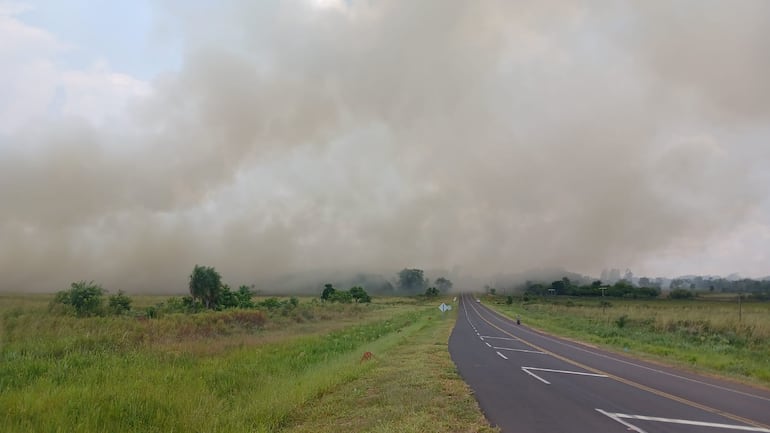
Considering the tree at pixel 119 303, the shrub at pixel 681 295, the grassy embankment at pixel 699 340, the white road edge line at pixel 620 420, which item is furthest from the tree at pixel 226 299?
the shrub at pixel 681 295

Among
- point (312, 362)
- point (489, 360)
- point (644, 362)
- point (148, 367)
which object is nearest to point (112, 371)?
point (148, 367)

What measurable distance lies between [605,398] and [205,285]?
50697 mm

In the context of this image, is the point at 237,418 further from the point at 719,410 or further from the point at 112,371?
the point at 719,410

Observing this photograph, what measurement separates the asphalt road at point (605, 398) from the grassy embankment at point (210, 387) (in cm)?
99

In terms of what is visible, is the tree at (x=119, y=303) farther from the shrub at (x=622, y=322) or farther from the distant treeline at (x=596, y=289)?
the distant treeline at (x=596, y=289)

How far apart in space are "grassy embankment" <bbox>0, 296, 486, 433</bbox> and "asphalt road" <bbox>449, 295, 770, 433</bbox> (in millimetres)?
992

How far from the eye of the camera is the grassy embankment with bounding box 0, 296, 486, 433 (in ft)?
32.2

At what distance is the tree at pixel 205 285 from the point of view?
5462cm

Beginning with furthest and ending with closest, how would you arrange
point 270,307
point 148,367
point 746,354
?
point 270,307 < point 746,354 < point 148,367

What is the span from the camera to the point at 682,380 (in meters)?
16.8

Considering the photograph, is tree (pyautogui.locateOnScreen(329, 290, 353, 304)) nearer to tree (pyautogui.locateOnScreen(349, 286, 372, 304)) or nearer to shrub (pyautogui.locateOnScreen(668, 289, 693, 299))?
tree (pyautogui.locateOnScreen(349, 286, 372, 304))

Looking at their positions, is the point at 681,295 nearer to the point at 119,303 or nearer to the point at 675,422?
the point at 119,303

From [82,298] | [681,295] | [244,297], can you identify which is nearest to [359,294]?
[244,297]

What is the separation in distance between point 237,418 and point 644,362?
19.7 metres
